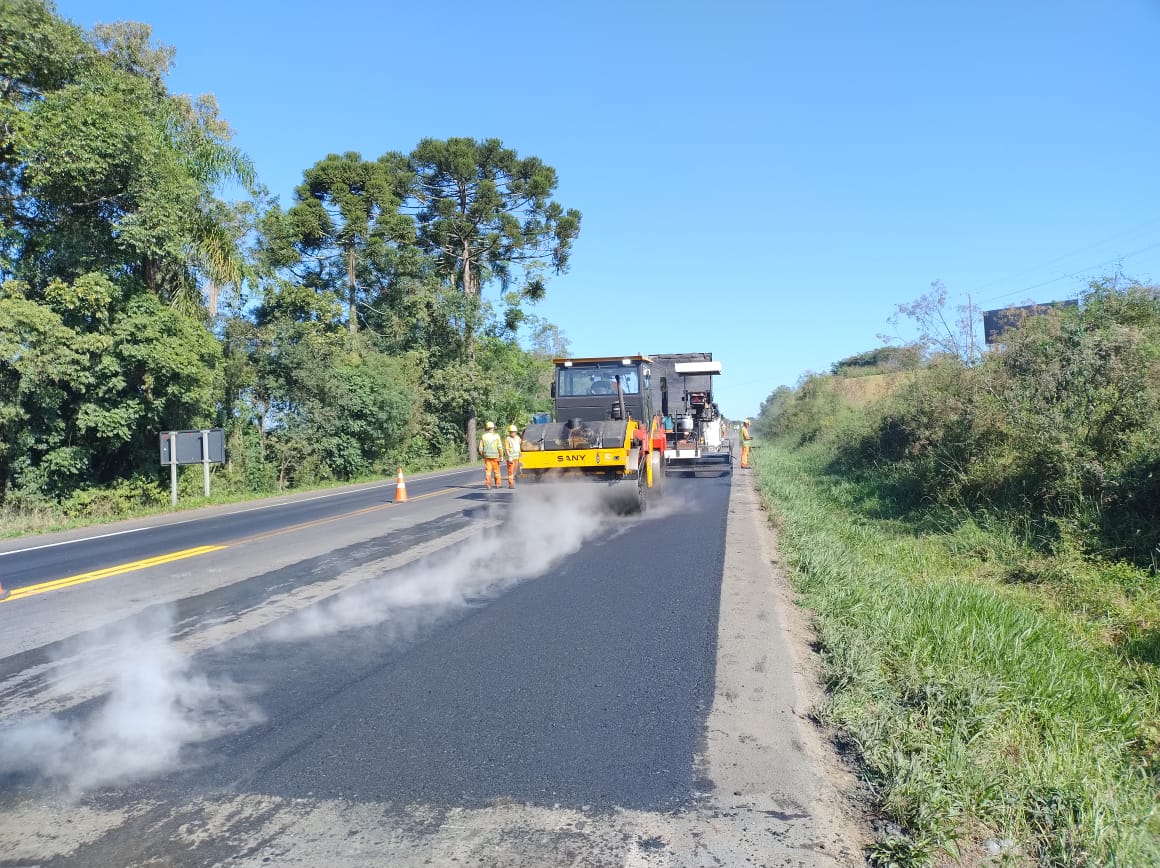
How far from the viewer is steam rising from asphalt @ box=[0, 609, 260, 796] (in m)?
4.23

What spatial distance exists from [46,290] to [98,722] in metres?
17.4

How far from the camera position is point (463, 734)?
4.55 metres

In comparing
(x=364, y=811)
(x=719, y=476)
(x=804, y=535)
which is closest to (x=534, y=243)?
(x=719, y=476)

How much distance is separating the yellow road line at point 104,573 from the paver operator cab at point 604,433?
5425mm

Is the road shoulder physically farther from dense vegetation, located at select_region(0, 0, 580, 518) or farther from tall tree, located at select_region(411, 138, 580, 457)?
tall tree, located at select_region(411, 138, 580, 457)

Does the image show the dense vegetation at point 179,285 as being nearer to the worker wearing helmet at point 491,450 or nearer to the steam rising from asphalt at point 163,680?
the worker wearing helmet at point 491,450

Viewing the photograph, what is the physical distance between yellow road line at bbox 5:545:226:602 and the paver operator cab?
5.43 metres

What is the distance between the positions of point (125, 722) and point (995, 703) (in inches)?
199

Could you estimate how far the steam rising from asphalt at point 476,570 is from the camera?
7109 mm

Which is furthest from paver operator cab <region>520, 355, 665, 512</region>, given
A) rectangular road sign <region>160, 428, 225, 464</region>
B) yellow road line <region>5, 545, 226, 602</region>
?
rectangular road sign <region>160, 428, 225, 464</region>

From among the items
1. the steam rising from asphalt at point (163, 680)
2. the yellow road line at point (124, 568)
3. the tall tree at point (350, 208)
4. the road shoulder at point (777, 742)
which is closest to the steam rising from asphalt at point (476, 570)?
the steam rising from asphalt at point (163, 680)

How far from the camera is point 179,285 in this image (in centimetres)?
2220

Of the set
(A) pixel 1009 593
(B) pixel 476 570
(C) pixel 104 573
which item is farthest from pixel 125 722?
(A) pixel 1009 593

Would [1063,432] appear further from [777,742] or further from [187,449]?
[187,449]
